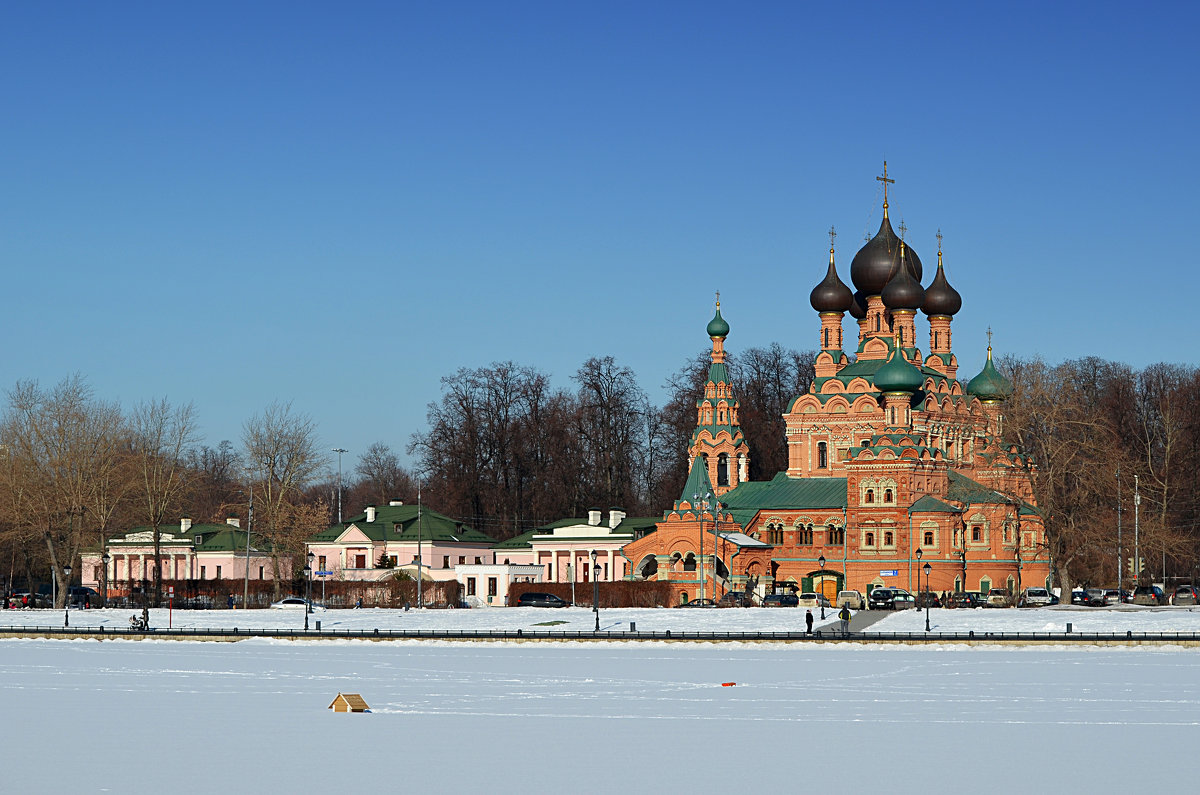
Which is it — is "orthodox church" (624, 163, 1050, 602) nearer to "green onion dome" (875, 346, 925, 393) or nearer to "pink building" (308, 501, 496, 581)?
"green onion dome" (875, 346, 925, 393)

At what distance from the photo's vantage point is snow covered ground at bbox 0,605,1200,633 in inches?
2151

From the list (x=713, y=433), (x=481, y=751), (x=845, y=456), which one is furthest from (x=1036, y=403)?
(x=481, y=751)

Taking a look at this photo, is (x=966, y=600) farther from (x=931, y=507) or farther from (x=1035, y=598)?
(x=931, y=507)

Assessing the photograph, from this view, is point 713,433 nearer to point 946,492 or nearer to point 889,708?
point 946,492

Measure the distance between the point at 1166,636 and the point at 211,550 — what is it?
191 ft

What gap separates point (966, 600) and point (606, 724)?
46491 millimetres

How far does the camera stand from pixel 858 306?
8994 centimetres

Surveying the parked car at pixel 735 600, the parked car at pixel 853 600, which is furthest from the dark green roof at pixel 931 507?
the parked car at pixel 735 600

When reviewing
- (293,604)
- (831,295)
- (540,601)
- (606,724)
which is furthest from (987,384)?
(606,724)

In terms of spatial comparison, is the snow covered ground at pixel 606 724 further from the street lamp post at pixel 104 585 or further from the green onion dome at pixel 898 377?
the green onion dome at pixel 898 377

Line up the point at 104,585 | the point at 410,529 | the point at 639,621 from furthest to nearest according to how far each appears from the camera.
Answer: the point at 410,529 < the point at 104,585 < the point at 639,621

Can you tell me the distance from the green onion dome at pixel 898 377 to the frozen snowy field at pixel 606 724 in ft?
119

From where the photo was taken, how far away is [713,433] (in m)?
88.1

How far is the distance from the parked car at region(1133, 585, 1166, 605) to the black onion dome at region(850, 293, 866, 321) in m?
26.1
